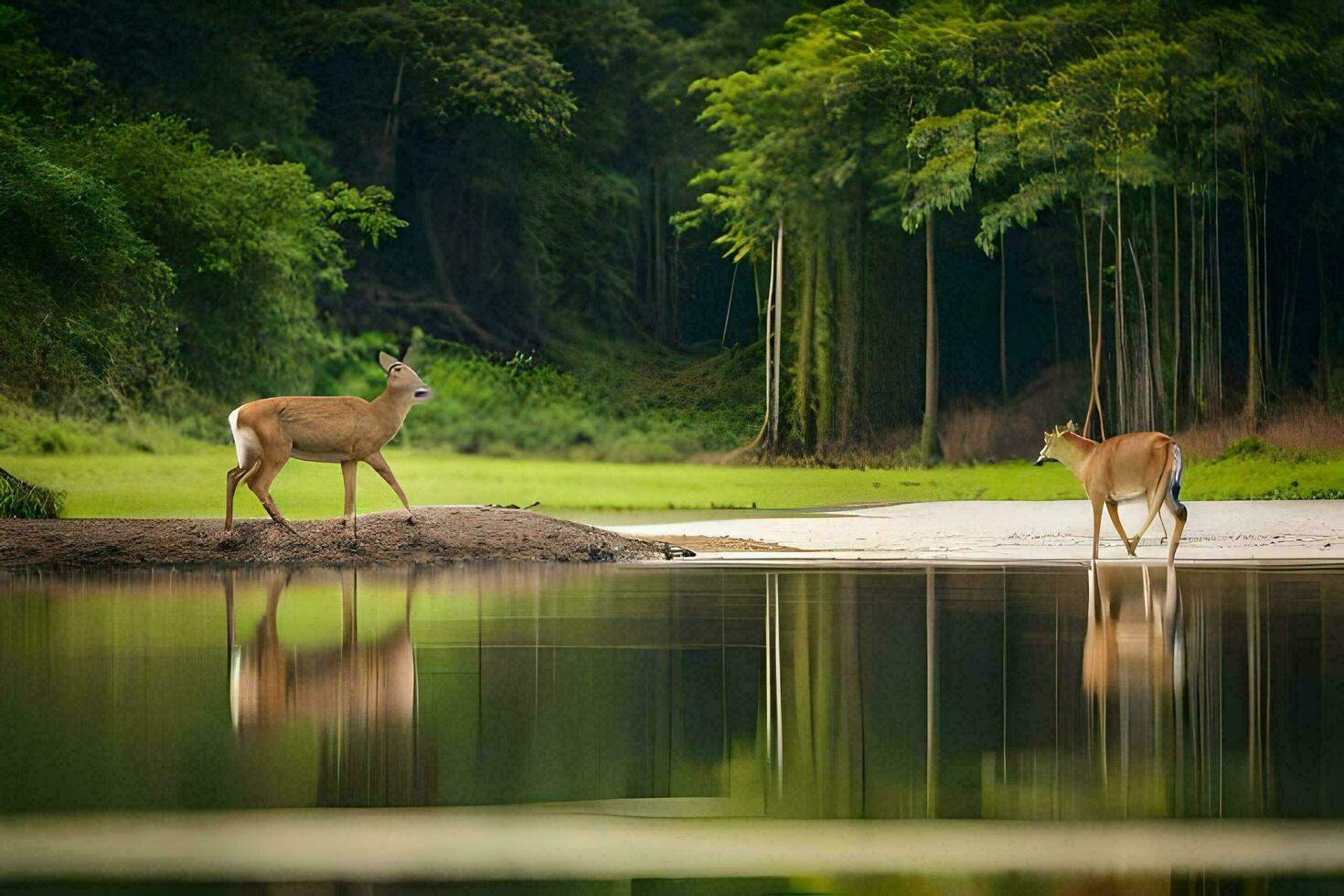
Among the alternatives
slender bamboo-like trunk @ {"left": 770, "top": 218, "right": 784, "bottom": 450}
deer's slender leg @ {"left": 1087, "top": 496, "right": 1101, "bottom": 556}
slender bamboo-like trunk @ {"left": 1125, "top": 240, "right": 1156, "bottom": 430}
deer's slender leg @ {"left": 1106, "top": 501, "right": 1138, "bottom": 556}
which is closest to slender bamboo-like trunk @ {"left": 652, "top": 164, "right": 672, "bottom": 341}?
slender bamboo-like trunk @ {"left": 770, "top": 218, "right": 784, "bottom": 450}

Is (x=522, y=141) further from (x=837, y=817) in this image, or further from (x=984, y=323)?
(x=837, y=817)

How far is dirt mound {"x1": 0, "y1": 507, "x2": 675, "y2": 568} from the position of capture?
560 inches

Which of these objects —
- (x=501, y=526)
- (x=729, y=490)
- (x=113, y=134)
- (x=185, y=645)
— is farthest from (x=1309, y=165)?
(x=185, y=645)

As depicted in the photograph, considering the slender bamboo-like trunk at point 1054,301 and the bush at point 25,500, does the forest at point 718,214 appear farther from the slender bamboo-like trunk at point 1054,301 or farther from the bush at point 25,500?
the bush at point 25,500

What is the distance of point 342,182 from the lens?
66.0 ft

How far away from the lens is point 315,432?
576 inches

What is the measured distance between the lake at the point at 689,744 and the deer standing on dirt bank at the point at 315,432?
4.71m

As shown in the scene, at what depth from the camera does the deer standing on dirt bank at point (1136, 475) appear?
1339 cm

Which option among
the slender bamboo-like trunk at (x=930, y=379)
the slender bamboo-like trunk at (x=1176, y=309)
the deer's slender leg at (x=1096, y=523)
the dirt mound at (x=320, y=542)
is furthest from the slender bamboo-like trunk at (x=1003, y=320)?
the dirt mound at (x=320, y=542)

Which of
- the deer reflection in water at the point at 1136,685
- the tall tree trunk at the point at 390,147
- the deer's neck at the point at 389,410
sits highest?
the tall tree trunk at the point at 390,147

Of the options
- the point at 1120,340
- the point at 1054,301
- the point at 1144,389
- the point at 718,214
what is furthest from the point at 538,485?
the point at 1144,389

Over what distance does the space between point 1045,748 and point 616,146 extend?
620 inches

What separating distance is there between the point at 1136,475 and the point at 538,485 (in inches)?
306

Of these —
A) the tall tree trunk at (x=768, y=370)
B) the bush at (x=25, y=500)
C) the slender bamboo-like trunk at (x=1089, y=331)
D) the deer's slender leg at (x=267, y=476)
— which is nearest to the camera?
the deer's slender leg at (x=267, y=476)
